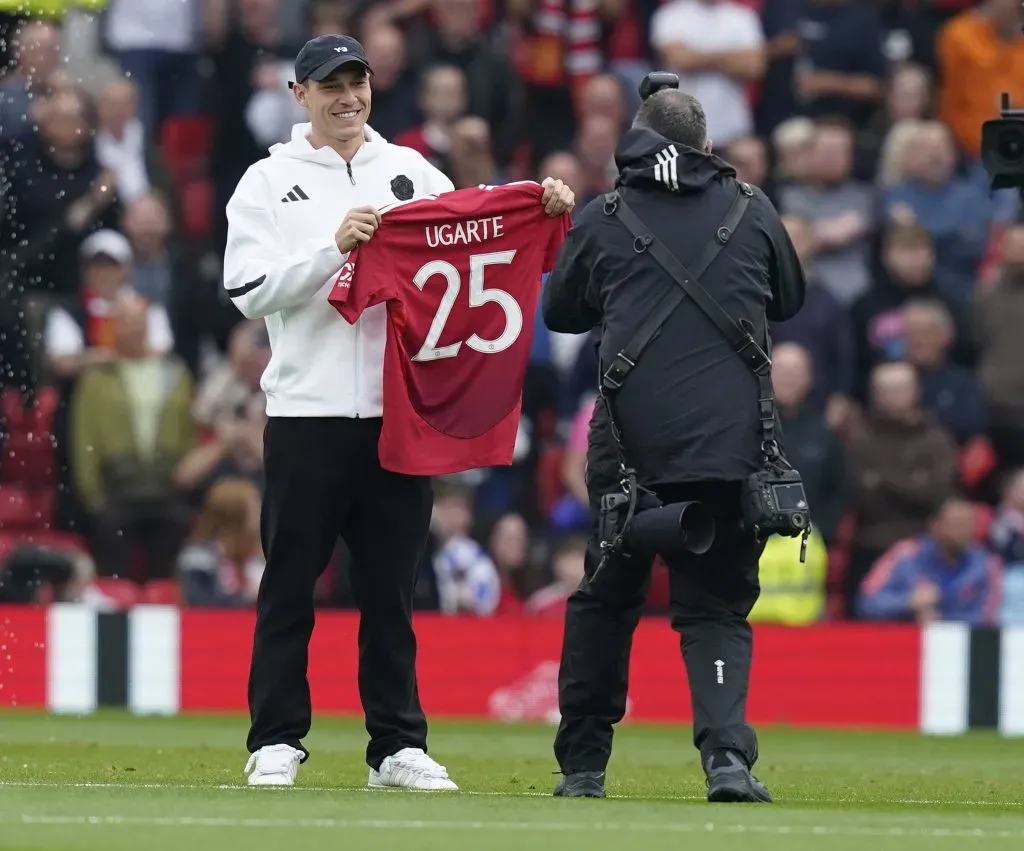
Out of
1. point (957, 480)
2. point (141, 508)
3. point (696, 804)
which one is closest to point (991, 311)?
point (957, 480)

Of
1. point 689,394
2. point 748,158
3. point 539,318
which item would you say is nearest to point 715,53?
point 748,158

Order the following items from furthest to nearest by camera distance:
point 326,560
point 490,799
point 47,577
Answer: point 47,577, point 326,560, point 490,799

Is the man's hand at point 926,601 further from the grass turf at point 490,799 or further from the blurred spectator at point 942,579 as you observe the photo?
the grass turf at point 490,799

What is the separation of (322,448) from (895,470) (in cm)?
704

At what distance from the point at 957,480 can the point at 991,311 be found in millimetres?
1096

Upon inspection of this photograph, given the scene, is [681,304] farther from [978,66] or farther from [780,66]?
[780,66]

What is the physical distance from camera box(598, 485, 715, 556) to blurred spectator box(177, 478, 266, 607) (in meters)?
6.83

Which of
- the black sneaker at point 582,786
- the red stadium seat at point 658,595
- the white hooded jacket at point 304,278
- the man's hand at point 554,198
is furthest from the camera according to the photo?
the red stadium seat at point 658,595

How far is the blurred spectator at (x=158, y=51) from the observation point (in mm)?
17078

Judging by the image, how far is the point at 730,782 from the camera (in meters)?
7.98

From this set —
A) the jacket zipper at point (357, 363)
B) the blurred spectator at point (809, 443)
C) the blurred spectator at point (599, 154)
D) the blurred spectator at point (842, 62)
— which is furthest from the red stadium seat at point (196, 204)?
the jacket zipper at point (357, 363)

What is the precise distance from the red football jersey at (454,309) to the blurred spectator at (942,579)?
19.5 feet

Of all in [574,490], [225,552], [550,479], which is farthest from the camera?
[550,479]

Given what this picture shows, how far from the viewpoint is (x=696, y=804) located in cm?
797
